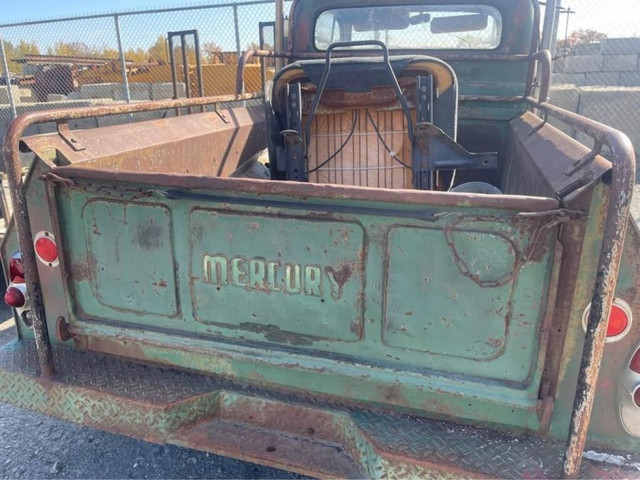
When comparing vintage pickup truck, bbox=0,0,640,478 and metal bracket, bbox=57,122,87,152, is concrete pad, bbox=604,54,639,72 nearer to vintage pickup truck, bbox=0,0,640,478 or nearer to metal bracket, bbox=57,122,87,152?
vintage pickup truck, bbox=0,0,640,478

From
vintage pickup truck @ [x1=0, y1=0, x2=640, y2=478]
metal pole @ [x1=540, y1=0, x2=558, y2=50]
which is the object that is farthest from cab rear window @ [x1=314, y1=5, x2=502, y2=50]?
vintage pickup truck @ [x1=0, y1=0, x2=640, y2=478]

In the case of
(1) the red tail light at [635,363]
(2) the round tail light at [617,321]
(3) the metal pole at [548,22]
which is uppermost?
(3) the metal pole at [548,22]

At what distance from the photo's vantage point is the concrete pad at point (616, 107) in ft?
24.0

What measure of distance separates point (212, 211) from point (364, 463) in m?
0.94

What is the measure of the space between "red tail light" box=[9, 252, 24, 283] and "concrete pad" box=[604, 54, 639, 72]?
11.0 m

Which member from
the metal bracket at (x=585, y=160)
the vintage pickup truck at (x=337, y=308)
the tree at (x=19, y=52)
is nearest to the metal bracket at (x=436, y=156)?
the vintage pickup truck at (x=337, y=308)

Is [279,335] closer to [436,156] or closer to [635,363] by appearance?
[635,363]

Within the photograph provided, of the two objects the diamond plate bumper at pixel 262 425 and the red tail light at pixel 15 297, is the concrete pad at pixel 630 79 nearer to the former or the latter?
the diamond plate bumper at pixel 262 425

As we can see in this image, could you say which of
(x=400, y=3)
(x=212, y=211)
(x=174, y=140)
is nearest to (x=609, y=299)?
(x=212, y=211)

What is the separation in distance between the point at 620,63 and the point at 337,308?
1092 cm

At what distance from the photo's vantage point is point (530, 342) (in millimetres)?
1510

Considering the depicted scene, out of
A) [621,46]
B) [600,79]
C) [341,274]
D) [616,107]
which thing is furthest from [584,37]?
[341,274]

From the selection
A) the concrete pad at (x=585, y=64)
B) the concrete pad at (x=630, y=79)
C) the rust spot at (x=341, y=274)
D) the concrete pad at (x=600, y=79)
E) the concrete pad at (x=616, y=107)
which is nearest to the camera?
the rust spot at (x=341, y=274)

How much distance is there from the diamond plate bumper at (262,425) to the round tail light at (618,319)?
38 cm
